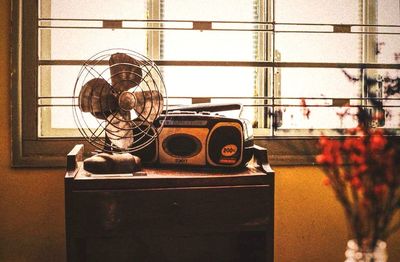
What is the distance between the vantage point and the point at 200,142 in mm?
1868

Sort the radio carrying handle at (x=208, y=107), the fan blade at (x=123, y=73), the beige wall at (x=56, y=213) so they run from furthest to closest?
the beige wall at (x=56, y=213), the radio carrying handle at (x=208, y=107), the fan blade at (x=123, y=73)

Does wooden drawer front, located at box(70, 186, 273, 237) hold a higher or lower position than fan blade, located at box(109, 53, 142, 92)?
lower

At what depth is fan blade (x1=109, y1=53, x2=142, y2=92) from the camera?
182 centimetres

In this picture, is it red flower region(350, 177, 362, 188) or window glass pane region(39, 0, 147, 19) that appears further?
window glass pane region(39, 0, 147, 19)

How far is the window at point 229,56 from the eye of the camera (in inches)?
91.0

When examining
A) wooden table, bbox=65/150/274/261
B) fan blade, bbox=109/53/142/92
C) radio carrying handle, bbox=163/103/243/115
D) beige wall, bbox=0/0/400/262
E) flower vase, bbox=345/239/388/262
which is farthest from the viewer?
beige wall, bbox=0/0/400/262

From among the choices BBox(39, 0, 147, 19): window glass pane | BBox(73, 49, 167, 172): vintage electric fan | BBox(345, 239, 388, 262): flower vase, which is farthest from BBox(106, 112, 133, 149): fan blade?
BBox(345, 239, 388, 262): flower vase

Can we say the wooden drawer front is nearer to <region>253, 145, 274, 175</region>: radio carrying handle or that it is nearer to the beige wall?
<region>253, 145, 274, 175</region>: radio carrying handle

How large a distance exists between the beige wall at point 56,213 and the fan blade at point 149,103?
715 mm

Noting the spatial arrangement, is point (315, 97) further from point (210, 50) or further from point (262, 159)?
point (262, 159)

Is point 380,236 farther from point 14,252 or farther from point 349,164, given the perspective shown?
point 14,252

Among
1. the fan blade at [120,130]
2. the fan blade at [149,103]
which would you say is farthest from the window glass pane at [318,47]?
the fan blade at [120,130]

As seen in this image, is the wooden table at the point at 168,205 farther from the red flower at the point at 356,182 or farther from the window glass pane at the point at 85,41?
the window glass pane at the point at 85,41

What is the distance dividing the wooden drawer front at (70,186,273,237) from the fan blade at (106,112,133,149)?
0.76 ft
